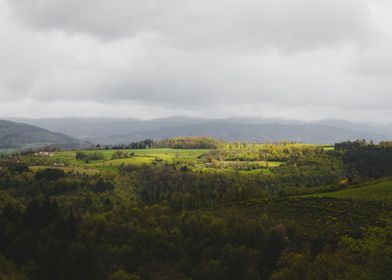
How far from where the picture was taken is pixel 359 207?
137250 mm

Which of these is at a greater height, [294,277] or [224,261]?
[294,277]

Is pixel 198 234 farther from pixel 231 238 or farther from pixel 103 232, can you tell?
pixel 103 232

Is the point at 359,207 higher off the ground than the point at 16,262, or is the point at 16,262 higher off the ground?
the point at 359,207

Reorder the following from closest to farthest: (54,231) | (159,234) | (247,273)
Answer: (247,273) → (54,231) → (159,234)

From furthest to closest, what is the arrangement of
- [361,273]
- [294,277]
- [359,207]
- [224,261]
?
1. [359,207]
2. [224,261]
3. [294,277]
4. [361,273]

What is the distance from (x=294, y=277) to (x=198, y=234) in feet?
191

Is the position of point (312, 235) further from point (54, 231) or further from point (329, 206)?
point (54, 231)

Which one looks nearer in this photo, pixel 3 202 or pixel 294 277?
pixel 294 277

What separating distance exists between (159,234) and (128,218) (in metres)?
32.6

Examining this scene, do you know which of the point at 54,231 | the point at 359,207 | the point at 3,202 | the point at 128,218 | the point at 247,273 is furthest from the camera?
the point at 3,202

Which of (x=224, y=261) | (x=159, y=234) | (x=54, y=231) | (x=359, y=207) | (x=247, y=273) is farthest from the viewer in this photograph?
(x=359, y=207)

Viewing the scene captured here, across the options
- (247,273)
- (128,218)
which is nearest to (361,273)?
(247,273)

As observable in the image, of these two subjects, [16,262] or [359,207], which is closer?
[16,262]

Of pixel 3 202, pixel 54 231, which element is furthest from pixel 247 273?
pixel 3 202
